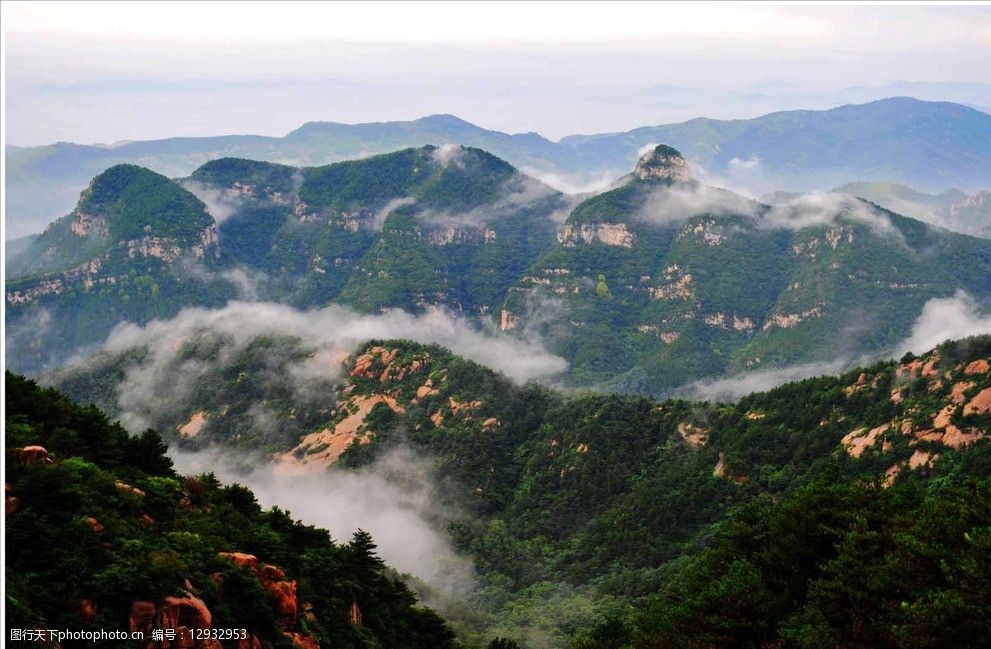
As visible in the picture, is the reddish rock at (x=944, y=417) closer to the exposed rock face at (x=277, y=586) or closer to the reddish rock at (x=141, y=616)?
the exposed rock face at (x=277, y=586)

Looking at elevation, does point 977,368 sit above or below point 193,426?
above

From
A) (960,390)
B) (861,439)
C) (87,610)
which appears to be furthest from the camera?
(861,439)

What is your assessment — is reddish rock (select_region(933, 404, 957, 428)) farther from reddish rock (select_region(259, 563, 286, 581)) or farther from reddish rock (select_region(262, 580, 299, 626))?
reddish rock (select_region(262, 580, 299, 626))

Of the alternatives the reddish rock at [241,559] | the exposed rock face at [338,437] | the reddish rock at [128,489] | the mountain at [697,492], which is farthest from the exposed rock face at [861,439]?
the exposed rock face at [338,437]

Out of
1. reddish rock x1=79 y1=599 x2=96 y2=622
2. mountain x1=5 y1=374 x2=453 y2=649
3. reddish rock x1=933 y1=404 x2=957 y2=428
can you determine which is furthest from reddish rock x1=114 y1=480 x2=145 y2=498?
reddish rock x1=933 y1=404 x2=957 y2=428

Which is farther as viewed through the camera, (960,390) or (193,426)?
(193,426)

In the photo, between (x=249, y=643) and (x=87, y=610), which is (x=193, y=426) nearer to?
(x=249, y=643)

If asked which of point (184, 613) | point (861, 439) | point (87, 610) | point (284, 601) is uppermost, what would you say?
point (87, 610)

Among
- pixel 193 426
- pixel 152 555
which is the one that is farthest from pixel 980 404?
pixel 193 426
